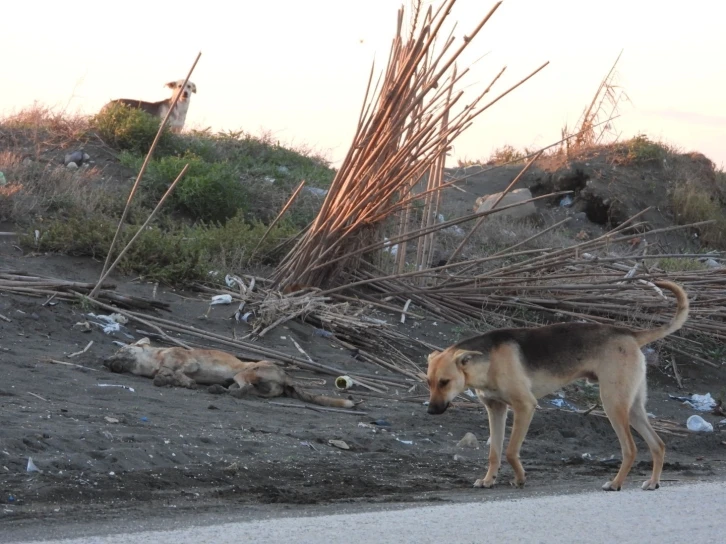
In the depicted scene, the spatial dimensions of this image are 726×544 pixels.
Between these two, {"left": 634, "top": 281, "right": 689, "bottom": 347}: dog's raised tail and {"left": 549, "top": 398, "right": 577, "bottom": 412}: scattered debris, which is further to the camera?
{"left": 549, "top": 398, "right": 577, "bottom": 412}: scattered debris

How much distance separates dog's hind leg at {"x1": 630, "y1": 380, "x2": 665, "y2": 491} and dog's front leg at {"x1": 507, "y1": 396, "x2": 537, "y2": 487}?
733mm

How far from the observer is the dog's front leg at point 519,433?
19.7ft

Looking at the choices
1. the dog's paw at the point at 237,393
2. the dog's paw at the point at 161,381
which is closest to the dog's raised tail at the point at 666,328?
the dog's paw at the point at 237,393

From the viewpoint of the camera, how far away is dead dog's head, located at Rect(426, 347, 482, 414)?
5965 millimetres

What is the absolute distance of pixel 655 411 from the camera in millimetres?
9703

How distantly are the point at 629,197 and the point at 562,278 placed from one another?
9.57m

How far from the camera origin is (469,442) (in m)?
7.41

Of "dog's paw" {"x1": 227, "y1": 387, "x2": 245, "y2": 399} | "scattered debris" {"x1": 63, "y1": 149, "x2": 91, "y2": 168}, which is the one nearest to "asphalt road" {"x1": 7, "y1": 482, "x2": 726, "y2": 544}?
"dog's paw" {"x1": 227, "y1": 387, "x2": 245, "y2": 399}

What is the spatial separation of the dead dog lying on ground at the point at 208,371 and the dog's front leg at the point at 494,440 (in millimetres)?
1723

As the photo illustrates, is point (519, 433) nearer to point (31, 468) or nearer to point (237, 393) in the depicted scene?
point (237, 393)

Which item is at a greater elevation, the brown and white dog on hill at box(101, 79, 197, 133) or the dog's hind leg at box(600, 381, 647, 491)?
the brown and white dog on hill at box(101, 79, 197, 133)

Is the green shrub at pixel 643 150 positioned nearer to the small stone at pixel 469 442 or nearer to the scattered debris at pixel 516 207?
the scattered debris at pixel 516 207

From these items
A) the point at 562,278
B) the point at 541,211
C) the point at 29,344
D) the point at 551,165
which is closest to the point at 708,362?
the point at 562,278

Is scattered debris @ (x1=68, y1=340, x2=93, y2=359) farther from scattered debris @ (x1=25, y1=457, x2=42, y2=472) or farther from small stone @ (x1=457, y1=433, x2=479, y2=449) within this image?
small stone @ (x1=457, y1=433, x2=479, y2=449)
